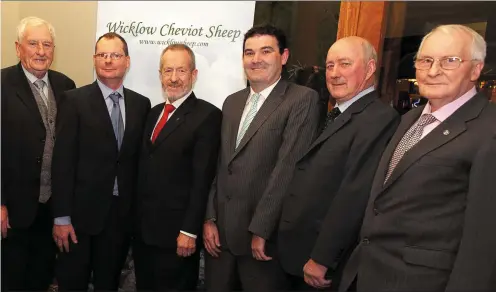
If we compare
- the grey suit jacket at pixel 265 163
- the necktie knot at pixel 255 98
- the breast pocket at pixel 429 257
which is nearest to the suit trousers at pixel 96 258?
the grey suit jacket at pixel 265 163

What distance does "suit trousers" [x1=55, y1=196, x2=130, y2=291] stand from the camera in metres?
2.75

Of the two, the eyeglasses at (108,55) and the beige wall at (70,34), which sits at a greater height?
the beige wall at (70,34)

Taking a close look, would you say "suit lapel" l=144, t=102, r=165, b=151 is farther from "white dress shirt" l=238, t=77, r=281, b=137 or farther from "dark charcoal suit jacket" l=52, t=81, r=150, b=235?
"white dress shirt" l=238, t=77, r=281, b=137

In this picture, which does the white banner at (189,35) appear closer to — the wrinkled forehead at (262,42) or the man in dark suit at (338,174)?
the wrinkled forehead at (262,42)

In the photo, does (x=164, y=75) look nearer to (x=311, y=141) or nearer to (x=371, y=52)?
(x=311, y=141)

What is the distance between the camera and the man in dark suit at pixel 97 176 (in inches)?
106

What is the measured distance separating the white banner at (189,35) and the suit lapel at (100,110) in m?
1.01

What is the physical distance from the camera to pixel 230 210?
253cm

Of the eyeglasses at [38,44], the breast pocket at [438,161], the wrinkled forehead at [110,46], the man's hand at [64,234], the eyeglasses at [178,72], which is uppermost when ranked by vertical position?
the wrinkled forehead at [110,46]

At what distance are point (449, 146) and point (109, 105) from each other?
6.63 feet

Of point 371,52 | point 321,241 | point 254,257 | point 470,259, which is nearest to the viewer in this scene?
point 470,259

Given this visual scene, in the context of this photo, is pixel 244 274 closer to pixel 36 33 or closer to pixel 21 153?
pixel 21 153

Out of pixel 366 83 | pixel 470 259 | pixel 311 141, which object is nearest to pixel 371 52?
pixel 366 83

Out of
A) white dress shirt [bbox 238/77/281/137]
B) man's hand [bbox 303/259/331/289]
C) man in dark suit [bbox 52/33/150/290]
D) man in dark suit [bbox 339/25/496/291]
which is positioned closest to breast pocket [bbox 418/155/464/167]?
man in dark suit [bbox 339/25/496/291]
